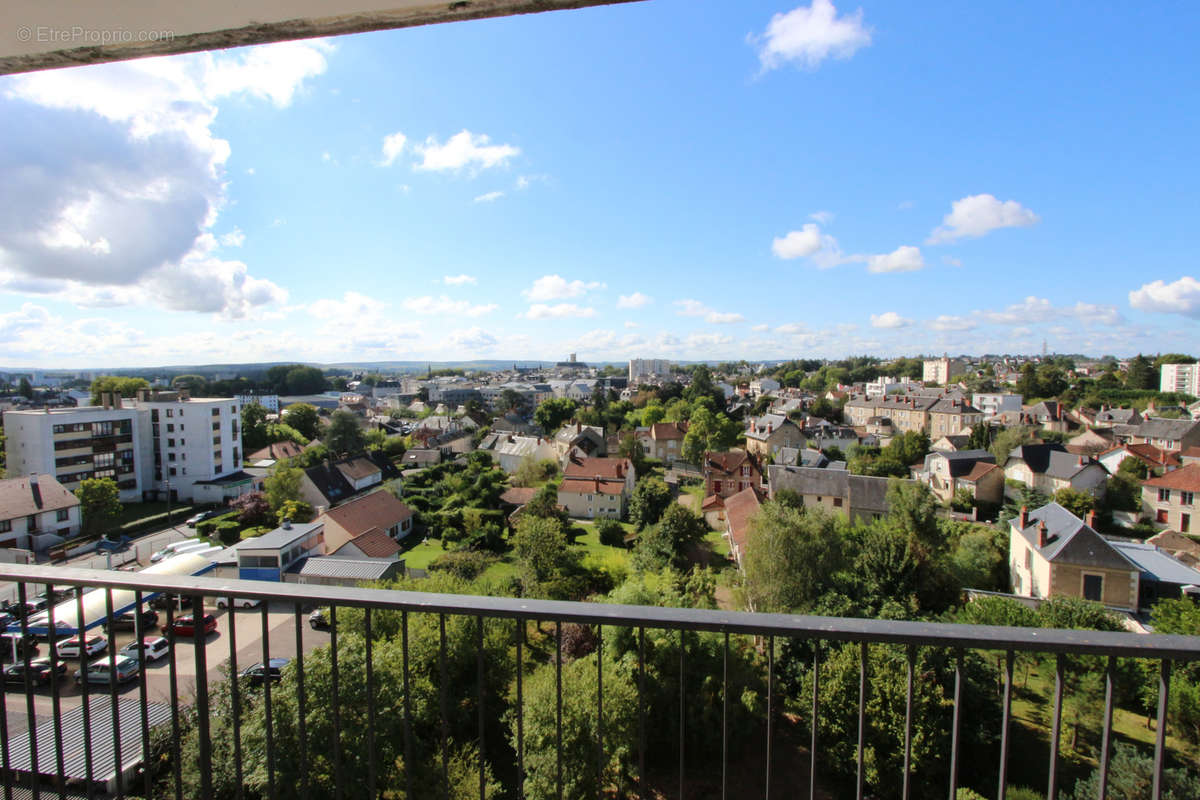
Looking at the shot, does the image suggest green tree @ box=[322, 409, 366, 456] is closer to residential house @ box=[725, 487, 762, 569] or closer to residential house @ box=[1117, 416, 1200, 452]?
residential house @ box=[725, 487, 762, 569]

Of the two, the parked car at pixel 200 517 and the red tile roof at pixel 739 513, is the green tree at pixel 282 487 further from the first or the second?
the red tile roof at pixel 739 513

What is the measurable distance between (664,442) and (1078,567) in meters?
26.9

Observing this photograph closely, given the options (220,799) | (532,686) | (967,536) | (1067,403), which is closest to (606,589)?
(532,686)

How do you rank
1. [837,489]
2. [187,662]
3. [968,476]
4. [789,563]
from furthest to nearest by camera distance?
[968,476]
[837,489]
[789,563]
[187,662]

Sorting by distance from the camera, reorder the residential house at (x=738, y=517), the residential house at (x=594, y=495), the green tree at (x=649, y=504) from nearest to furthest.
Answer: the residential house at (x=738, y=517) < the green tree at (x=649, y=504) < the residential house at (x=594, y=495)

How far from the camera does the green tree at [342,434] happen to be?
3650 centimetres

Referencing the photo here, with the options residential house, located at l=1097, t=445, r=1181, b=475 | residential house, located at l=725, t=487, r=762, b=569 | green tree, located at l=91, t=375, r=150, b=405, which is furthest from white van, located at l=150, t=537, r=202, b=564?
residential house, located at l=1097, t=445, r=1181, b=475

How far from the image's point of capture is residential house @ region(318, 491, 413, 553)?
18547 millimetres

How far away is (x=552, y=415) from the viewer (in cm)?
5212

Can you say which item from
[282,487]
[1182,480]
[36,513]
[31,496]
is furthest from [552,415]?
[1182,480]

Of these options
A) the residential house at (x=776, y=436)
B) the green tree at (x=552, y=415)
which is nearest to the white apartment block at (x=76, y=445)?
the green tree at (x=552, y=415)

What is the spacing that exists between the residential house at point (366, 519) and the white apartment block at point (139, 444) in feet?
37.2

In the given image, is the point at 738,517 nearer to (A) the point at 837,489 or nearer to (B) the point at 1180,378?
(A) the point at 837,489

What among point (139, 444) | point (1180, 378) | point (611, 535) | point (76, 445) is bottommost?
point (611, 535)
